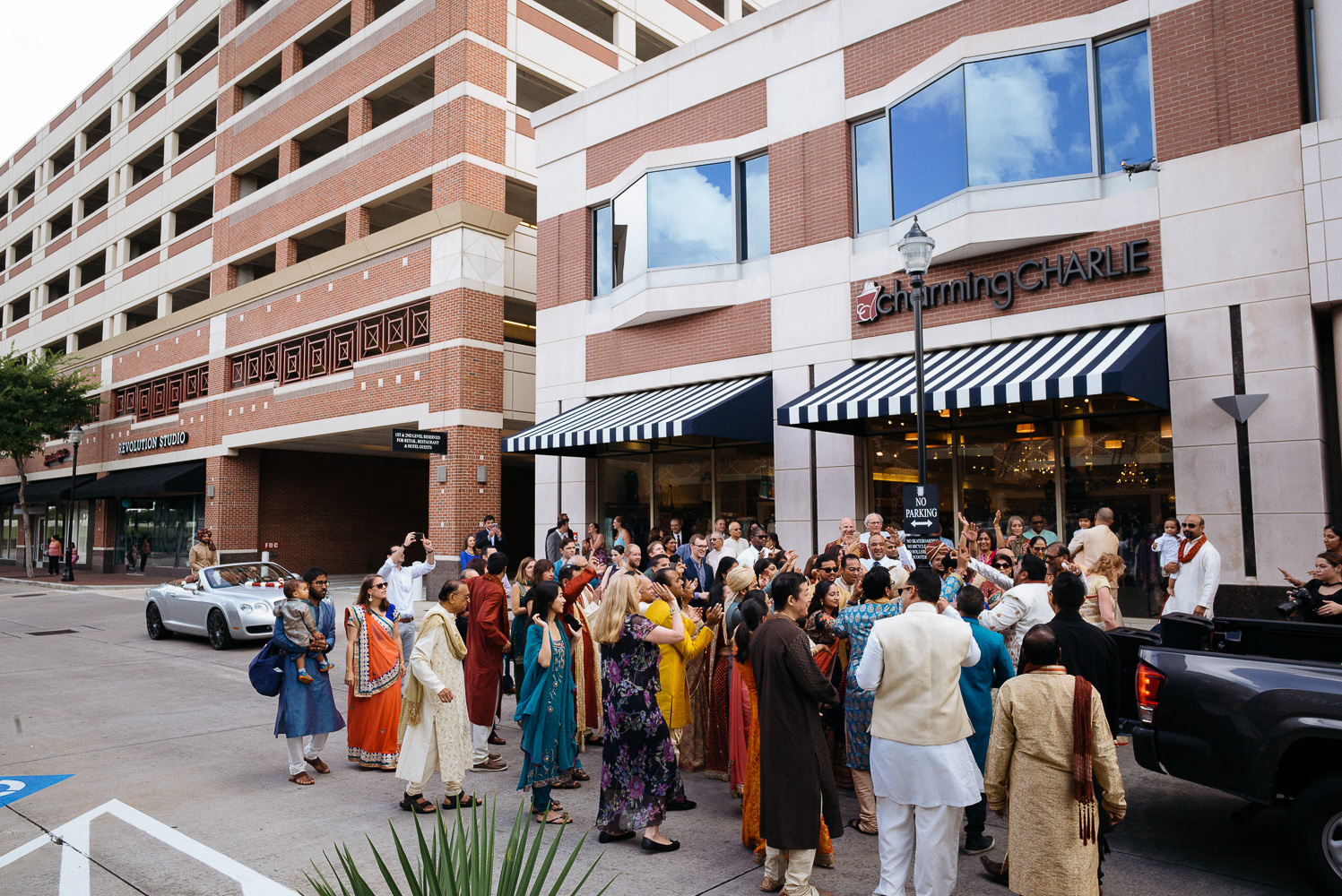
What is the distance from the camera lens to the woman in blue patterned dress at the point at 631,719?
5.76m

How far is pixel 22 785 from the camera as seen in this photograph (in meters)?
7.21

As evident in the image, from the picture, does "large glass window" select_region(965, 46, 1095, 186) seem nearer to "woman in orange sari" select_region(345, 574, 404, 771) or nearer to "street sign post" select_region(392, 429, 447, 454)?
"woman in orange sari" select_region(345, 574, 404, 771)

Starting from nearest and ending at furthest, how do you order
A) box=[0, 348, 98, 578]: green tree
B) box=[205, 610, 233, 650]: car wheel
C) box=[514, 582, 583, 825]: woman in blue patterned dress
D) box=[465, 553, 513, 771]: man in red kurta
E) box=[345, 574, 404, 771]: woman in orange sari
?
1. box=[514, 582, 583, 825]: woman in blue patterned dress
2. box=[345, 574, 404, 771]: woman in orange sari
3. box=[465, 553, 513, 771]: man in red kurta
4. box=[205, 610, 233, 650]: car wheel
5. box=[0, 348, 98, 578]: green tree

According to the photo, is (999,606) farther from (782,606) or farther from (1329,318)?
(1329,318)

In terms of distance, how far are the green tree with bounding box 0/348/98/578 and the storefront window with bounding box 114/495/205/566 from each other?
240 centimetres

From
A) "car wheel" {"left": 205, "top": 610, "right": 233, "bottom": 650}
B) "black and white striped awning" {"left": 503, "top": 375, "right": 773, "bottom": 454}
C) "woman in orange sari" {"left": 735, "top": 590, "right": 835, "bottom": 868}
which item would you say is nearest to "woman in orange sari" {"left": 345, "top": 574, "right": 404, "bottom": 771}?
"woman in orange sari" {"left": 735, "top": 590, "right": 835, "bottom": 868}

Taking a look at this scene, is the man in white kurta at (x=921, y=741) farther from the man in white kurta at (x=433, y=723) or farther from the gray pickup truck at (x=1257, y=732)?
the man in white kurta at (x=433, y=723)

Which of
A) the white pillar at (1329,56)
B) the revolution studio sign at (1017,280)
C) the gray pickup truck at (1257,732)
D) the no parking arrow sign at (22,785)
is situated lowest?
the no parking arrow sign at (22,785)

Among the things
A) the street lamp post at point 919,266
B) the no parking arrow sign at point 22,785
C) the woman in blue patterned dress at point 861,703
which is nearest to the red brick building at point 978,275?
the street lamp post at point 919,266

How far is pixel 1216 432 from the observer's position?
11.0 meters

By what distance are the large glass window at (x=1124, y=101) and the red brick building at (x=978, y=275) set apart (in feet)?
0.12

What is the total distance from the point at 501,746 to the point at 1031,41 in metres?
11.9

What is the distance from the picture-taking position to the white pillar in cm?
1048

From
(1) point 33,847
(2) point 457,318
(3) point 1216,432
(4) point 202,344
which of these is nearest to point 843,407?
(3) point 1216,432
